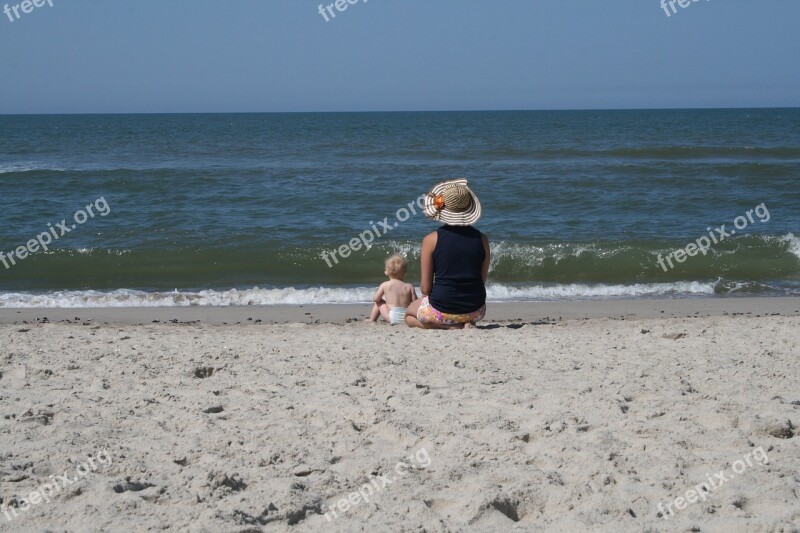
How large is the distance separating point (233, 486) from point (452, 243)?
3.22 m

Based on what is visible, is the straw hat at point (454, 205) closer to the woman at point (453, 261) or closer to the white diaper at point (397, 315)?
the woman at point (453, 261)

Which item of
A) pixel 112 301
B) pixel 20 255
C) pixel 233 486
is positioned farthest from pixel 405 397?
pixel 20 255

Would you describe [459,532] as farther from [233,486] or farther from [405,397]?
[405,397]

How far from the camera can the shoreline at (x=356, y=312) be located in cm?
777

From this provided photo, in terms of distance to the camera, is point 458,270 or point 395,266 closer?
point 458,270

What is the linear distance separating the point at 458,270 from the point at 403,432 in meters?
2.50

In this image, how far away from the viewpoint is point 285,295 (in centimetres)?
915

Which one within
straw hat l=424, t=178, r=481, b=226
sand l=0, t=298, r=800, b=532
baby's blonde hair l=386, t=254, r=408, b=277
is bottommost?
sand l=0, t=298, r=800, b=532

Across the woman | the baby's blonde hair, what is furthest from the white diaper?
the woman

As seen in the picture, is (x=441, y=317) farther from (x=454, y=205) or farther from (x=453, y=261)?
(x=454, y=205)

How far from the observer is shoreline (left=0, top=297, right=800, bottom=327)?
25.5 feet

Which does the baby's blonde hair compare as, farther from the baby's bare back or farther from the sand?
the sand

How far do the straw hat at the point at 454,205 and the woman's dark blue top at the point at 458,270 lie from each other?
0.27 ft

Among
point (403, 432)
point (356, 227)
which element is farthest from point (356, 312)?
point (356, 227)
